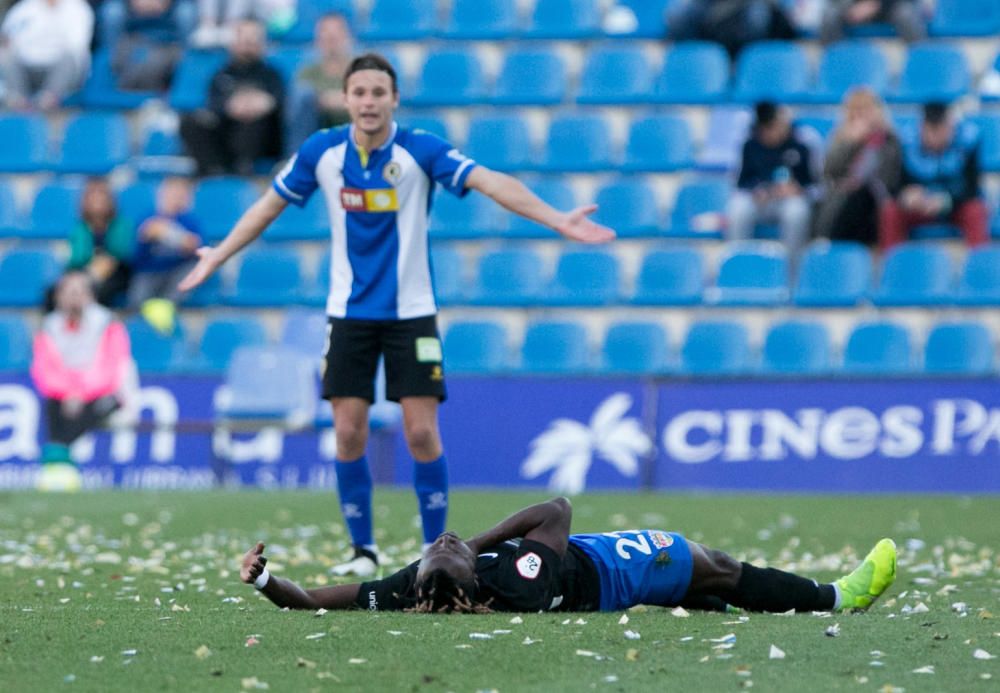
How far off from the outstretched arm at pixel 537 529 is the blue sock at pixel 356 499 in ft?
7.96

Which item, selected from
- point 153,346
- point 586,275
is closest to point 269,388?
point 153,346

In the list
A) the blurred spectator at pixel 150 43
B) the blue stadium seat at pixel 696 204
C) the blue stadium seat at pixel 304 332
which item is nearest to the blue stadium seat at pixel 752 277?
the blue stadium seat at pixel 696 204

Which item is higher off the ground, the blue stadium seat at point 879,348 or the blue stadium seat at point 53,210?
the blue stadium seat at point 53,210

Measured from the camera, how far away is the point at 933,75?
17.7m

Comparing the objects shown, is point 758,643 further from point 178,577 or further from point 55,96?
point 55,96

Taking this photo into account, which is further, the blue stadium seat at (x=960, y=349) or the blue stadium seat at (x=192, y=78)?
the blue stadium seat at (x=192, y=78)

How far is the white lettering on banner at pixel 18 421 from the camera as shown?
16.2 metres

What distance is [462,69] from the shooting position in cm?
1872

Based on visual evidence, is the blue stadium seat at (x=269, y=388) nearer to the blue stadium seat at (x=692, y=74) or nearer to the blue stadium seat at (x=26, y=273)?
the blue stadium seat at (x=26, y=273)

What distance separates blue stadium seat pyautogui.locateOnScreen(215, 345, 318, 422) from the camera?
51.7ft

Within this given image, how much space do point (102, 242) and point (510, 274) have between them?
12.5 ft

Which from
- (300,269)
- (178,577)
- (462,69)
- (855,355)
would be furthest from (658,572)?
(462,69)

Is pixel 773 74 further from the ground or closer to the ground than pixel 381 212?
further from the ground

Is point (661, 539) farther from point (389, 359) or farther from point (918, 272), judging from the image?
point (918, 272)
